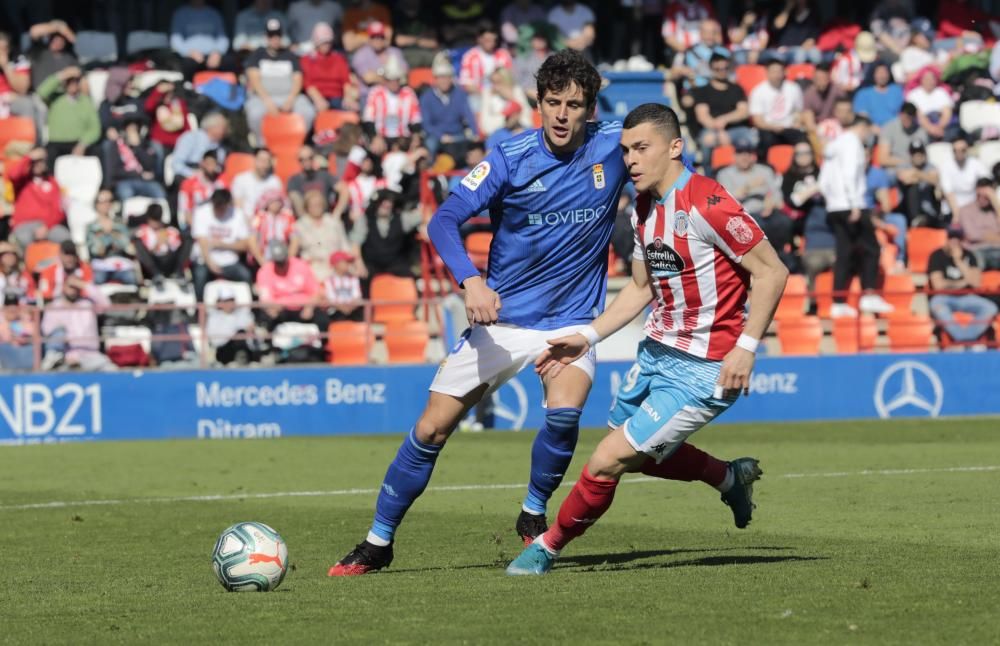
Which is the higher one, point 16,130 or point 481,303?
point 481,303

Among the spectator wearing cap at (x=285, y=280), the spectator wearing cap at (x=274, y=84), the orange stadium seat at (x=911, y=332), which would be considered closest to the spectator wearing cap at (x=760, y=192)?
the orange stadium seat at (x=911, y=332)

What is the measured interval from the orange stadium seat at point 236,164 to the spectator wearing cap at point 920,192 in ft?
28.7

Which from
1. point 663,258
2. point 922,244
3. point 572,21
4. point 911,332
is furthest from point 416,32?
point 663,258

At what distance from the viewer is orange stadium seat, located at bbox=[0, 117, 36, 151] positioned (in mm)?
22016

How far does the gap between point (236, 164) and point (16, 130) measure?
113 inches

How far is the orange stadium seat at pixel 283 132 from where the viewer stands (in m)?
22.9

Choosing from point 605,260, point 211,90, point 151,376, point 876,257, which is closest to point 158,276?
point 151,376

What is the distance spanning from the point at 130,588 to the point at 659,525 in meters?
3.67

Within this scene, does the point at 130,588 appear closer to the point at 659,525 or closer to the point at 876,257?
the point at 659,525

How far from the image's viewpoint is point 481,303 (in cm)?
757

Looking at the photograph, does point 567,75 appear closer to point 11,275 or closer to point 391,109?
point 11,275

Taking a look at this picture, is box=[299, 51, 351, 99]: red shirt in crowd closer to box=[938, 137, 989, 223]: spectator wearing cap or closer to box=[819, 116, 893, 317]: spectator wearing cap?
box=[819, 116, 893, 317]: spectator wearing cap

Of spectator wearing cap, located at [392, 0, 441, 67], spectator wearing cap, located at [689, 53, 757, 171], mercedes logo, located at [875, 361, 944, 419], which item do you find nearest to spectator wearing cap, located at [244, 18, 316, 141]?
spectator wearing cap, located at [392, 0, 441, 67]

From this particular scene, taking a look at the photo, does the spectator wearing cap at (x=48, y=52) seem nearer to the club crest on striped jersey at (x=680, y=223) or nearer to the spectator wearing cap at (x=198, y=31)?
the spectator wearing cap at (x=198, y=31)
